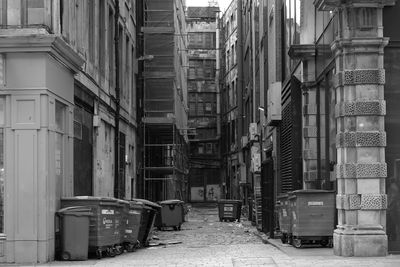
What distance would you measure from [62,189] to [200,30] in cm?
6291

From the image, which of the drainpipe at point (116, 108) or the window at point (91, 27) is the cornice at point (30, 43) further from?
the drainpipe at point (116, 108)

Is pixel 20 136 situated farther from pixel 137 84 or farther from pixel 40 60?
pixel 137 84

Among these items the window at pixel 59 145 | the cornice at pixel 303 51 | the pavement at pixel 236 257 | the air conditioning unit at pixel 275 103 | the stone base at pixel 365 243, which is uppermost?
the cornice at pixel 303 51

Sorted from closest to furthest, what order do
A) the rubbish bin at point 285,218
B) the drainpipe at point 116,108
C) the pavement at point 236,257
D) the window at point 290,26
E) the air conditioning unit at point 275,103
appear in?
1. the pavement at point 236,257
2. the rubbish bin at point 285,218
3. the window at point 290,26
4. the air conditioning unit at point 275,103
5. the drainpipe at point 116,108

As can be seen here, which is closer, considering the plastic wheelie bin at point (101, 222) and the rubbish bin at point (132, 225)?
the plastic wheelie bin at point (101, 222)

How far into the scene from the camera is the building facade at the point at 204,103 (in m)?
72.3

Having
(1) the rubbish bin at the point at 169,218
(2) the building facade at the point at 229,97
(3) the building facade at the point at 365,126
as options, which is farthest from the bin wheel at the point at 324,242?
(2) the building facade at the point at 229,97

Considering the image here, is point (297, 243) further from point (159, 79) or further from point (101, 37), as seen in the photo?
point (159, 79)

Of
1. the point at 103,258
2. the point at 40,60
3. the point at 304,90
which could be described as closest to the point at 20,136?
the point at 40,60

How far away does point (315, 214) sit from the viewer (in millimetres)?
14891

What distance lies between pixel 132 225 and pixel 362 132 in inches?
242

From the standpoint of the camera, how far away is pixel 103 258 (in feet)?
47.7

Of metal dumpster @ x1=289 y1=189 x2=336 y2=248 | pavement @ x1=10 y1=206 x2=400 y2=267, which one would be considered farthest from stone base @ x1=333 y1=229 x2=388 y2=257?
metal dumpster @ x1=289 y1=189 x2=336 y2=248

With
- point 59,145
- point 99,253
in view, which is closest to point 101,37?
point 59,145
